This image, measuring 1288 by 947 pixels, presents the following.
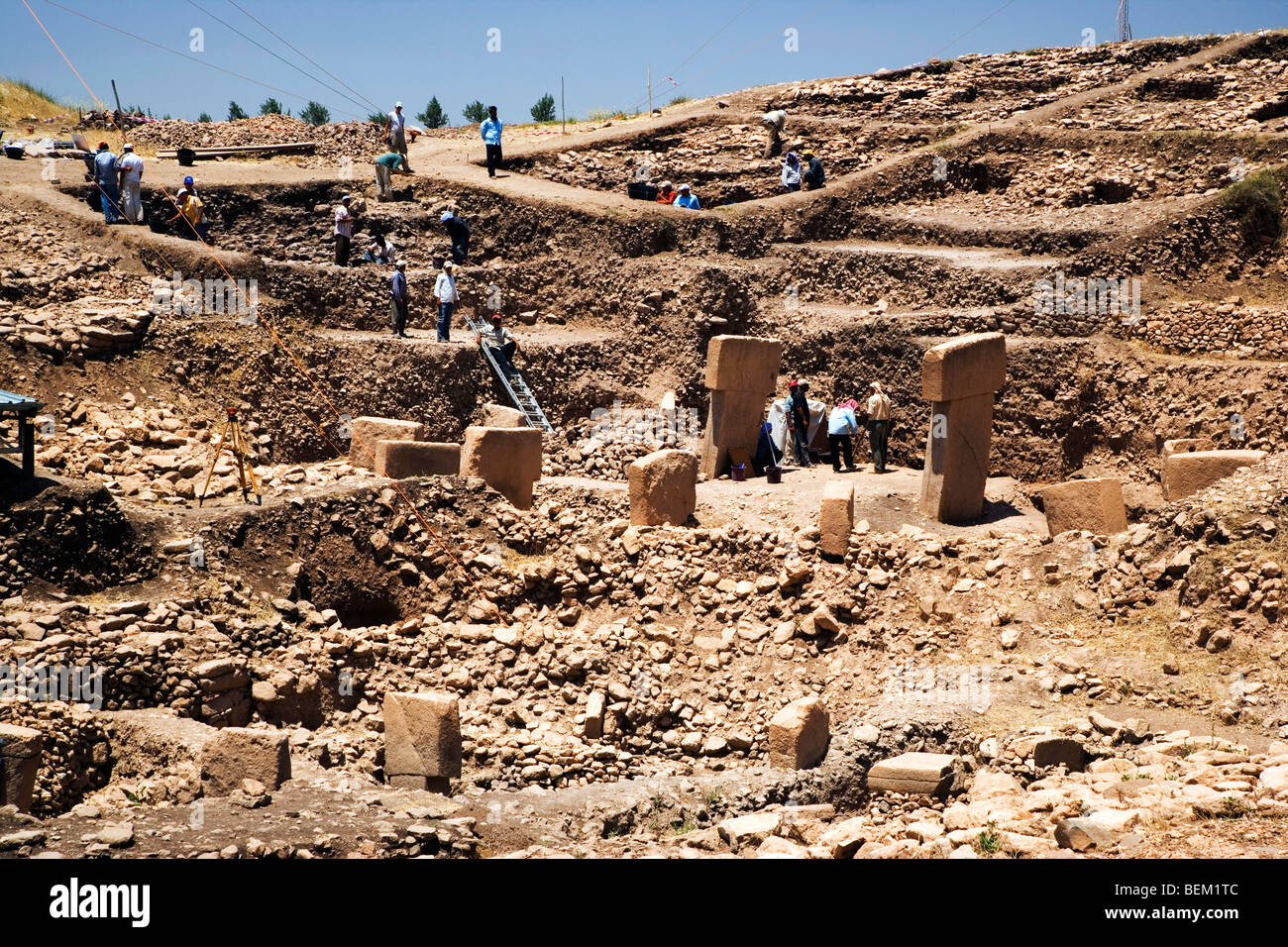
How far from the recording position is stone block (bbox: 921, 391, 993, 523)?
14.4 meters

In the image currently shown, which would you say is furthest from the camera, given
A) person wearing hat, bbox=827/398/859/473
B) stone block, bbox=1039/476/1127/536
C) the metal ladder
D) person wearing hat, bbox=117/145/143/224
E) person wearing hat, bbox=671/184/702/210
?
person wearing hat, bbox=671/184/702/210

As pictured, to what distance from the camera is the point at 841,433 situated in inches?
667

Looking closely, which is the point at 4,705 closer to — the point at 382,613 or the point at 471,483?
the point at 382,613

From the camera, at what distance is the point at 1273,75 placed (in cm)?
2333

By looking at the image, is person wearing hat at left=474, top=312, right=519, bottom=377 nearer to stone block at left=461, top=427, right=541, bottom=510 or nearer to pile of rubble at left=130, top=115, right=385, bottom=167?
stone block at left=461, top=427, right=541, bottom=510

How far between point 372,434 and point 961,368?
6.69 m

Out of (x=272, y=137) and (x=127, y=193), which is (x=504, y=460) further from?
(x=272, y=137)

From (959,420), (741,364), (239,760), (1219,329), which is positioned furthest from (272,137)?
(239,760)

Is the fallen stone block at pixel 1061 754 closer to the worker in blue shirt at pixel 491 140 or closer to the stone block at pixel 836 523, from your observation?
the stone block at pixel 836 523

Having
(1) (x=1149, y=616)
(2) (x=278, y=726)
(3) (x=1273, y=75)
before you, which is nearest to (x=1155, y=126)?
(3) (x=1273, y=75)

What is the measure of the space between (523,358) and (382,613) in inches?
269

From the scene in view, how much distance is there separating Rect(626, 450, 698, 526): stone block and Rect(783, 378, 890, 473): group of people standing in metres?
3.16

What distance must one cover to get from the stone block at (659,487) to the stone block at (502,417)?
3.49 m

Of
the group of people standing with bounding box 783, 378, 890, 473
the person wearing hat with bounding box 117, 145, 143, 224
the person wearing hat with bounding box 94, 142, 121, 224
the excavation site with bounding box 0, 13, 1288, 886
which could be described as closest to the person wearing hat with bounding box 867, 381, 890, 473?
the group of people standing with bounding box 783, 378, 890, 473
